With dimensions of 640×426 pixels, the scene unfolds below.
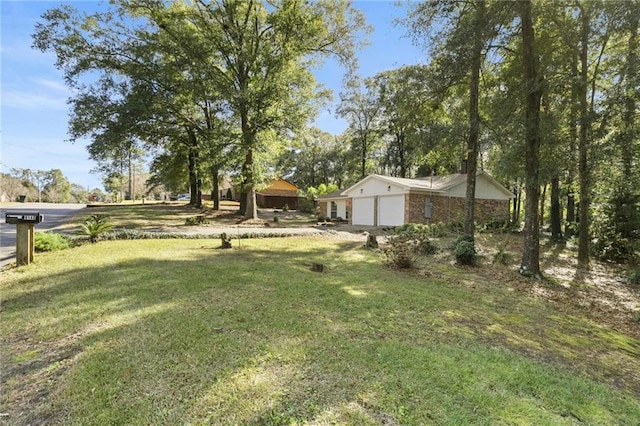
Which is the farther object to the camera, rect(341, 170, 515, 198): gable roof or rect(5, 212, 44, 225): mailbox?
rect(341, 170, 515, 198): gable roof

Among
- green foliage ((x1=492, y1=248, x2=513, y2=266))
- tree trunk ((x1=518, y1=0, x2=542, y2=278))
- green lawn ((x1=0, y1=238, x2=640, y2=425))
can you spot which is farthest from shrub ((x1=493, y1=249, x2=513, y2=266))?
A: green lawn ((x1=0, y1=238, x2=640, y2=425))

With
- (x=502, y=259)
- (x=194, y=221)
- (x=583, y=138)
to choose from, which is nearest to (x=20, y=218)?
(x=194, y=221)

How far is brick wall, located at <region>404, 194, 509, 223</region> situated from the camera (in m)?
19.2

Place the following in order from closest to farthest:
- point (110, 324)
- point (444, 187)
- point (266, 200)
A: point (110, 324)
point (444, 187)
point (266, 200)

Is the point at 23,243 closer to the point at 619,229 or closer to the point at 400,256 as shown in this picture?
the point at 400,256

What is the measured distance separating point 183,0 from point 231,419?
22.9 m

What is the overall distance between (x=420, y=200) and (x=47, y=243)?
57.3 ft

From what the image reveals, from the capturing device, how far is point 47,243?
8.23 metres

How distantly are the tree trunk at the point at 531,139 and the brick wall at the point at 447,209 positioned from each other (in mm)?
9981

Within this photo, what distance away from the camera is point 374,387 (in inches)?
112

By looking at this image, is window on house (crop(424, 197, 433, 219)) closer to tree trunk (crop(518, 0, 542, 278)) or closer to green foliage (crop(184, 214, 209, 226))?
tree trunk (crop(518, 0, 542, 278))

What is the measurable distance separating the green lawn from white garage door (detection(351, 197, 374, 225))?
1572 cm

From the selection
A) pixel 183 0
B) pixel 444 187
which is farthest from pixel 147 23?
pixel 444 187

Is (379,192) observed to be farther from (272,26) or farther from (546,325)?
(546,325)
